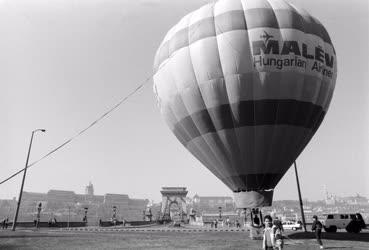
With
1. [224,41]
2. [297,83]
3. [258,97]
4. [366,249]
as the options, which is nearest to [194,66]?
[224,41]

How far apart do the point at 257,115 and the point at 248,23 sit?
204 inches

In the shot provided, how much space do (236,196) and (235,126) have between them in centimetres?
386

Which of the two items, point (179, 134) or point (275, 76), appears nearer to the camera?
point (275, 76)

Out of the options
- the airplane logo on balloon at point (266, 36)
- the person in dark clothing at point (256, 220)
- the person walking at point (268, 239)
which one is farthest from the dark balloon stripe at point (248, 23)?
the person walking at point (268, 239)

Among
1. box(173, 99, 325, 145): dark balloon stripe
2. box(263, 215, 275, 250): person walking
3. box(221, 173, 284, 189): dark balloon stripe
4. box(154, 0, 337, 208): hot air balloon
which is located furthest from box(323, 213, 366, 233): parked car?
box(263, 215, 275, 250): person walking

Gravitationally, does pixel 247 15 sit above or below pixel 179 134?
above

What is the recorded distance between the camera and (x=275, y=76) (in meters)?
21.0

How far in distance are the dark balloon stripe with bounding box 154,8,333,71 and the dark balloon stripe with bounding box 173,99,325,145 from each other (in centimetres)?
421

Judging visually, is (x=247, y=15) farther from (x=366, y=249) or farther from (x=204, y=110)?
(x=366, y=249)

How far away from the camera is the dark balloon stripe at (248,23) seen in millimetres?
21859

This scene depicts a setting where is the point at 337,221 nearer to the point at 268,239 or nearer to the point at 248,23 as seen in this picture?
the point at 248,23

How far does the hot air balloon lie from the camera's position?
21141 mm

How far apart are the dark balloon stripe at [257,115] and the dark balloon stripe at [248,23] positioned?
4.21 m

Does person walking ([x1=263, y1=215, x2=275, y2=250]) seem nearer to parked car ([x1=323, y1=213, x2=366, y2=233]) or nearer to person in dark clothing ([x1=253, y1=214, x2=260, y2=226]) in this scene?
person in dark clothing ([x1=253, y1=214, x2=260, y2=226])
